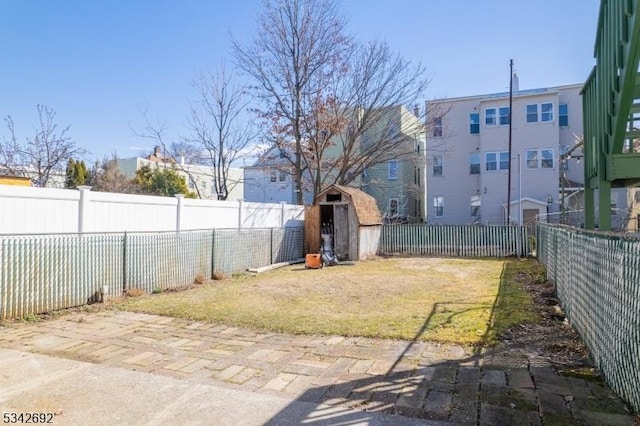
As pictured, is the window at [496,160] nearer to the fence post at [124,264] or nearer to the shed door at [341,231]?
the shed door at [341,231]

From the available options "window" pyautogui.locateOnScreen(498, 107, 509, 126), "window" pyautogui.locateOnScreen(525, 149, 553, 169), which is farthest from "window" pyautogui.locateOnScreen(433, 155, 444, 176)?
"window" pyautogui.locateOnScreen(525, 149, 553, 169)

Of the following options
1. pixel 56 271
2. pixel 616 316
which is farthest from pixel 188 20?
pixel 616 316

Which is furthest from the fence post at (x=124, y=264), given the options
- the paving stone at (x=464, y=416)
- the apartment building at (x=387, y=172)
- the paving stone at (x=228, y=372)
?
the apartment building at (x=387, y=172)

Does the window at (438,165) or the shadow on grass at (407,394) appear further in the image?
the window at (438,165)

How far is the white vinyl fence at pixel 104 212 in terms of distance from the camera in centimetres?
674

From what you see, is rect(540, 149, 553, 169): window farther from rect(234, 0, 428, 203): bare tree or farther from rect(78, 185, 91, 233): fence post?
rect(78, 185, 91, 233): fence post

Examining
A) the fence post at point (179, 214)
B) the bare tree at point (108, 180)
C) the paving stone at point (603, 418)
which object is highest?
the bare tree at point (108, 180)

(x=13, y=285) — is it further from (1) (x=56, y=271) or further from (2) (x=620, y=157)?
(2) (x=620, y=157)

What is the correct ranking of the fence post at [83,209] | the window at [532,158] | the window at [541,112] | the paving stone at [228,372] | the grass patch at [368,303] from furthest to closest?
1. the window at [532,158]
2. the window at [541,112]
3. the fence post at [83,209]
4. the grass patch at [368,303]
5. the paving stone at [228,372]

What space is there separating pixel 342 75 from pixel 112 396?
63.6 ft

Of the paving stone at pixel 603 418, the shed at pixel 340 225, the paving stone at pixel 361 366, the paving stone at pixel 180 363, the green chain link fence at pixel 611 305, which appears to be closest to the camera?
the paving stone at pixel 603 418

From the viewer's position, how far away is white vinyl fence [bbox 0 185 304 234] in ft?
22.1

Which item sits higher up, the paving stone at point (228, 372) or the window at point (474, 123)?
the window at point (474, 123)

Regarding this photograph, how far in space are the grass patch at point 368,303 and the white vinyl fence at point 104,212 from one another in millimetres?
1723
